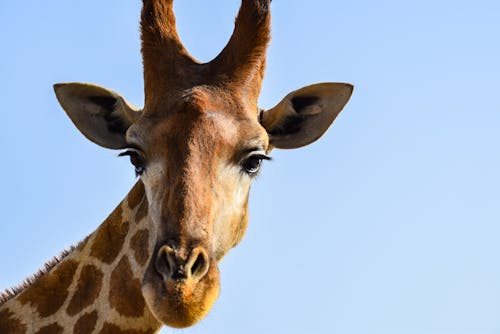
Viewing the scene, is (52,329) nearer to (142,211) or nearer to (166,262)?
(142,211)

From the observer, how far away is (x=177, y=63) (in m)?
9.55

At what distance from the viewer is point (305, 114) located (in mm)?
10055

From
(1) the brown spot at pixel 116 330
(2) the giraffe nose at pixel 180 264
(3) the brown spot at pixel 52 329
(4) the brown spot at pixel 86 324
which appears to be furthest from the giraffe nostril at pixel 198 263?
(3) the brown spot at pixel 52 329

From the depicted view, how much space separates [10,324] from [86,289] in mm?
866

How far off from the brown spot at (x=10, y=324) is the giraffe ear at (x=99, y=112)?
2.10 meters

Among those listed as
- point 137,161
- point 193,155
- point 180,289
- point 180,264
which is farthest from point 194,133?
point 180,289

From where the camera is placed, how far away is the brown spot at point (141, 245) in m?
9.02

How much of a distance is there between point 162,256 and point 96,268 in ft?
6.74

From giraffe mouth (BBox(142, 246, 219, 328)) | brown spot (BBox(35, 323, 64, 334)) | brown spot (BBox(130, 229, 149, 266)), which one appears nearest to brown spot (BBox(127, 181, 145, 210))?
brown spot (BBox(130, 229, 149, 266))

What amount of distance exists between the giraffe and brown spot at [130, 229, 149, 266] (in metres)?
0.01

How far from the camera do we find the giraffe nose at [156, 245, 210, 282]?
7312 millimetres

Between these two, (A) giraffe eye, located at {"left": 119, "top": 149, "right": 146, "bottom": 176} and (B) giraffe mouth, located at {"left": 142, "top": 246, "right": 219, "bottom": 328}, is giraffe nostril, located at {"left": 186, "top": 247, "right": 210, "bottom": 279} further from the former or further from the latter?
(A) giraffe eye, located at {"left": 119, "top": 149, "right": 146, "bottom": 176}

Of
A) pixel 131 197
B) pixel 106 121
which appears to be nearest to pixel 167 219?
pixel 131 197

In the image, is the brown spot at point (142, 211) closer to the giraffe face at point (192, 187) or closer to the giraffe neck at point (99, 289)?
the giraffe neck at point (99, 289)
